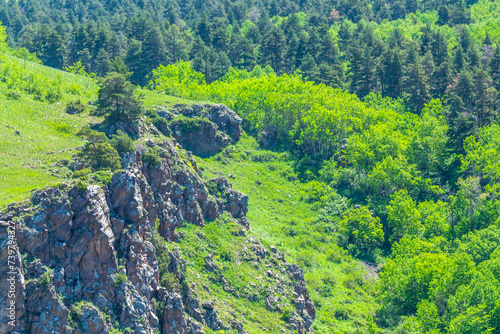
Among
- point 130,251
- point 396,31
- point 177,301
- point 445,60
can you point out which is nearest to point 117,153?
point 130,251

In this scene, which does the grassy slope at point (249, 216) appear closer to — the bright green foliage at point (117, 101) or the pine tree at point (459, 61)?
the bright green foliage at point (117, 101)

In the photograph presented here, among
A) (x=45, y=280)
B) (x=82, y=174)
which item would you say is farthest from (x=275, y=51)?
(x=45, y=280)

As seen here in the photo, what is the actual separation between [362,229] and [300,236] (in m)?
9.76

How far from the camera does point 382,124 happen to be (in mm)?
105938

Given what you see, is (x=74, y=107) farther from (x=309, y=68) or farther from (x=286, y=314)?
(x=309, y=68)

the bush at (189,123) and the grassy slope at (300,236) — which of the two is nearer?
the grassy slope at (300,236)

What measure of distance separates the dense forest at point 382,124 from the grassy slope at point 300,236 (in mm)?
2327

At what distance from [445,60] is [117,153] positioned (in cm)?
9096

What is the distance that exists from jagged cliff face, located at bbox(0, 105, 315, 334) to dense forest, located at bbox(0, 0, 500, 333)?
2863cm

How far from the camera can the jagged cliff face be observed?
133 feet

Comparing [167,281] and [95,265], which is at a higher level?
[95,265]

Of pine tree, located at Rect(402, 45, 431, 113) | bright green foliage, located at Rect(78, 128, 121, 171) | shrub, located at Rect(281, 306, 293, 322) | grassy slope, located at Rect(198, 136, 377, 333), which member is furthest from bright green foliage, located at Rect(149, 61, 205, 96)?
shrub, located at Rect(281, 306, 293, 322)

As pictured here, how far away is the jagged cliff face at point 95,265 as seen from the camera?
4059cm

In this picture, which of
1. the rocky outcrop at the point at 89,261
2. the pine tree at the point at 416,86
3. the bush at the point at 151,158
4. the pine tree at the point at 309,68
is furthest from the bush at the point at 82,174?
the pine tree at the point at 309,68
